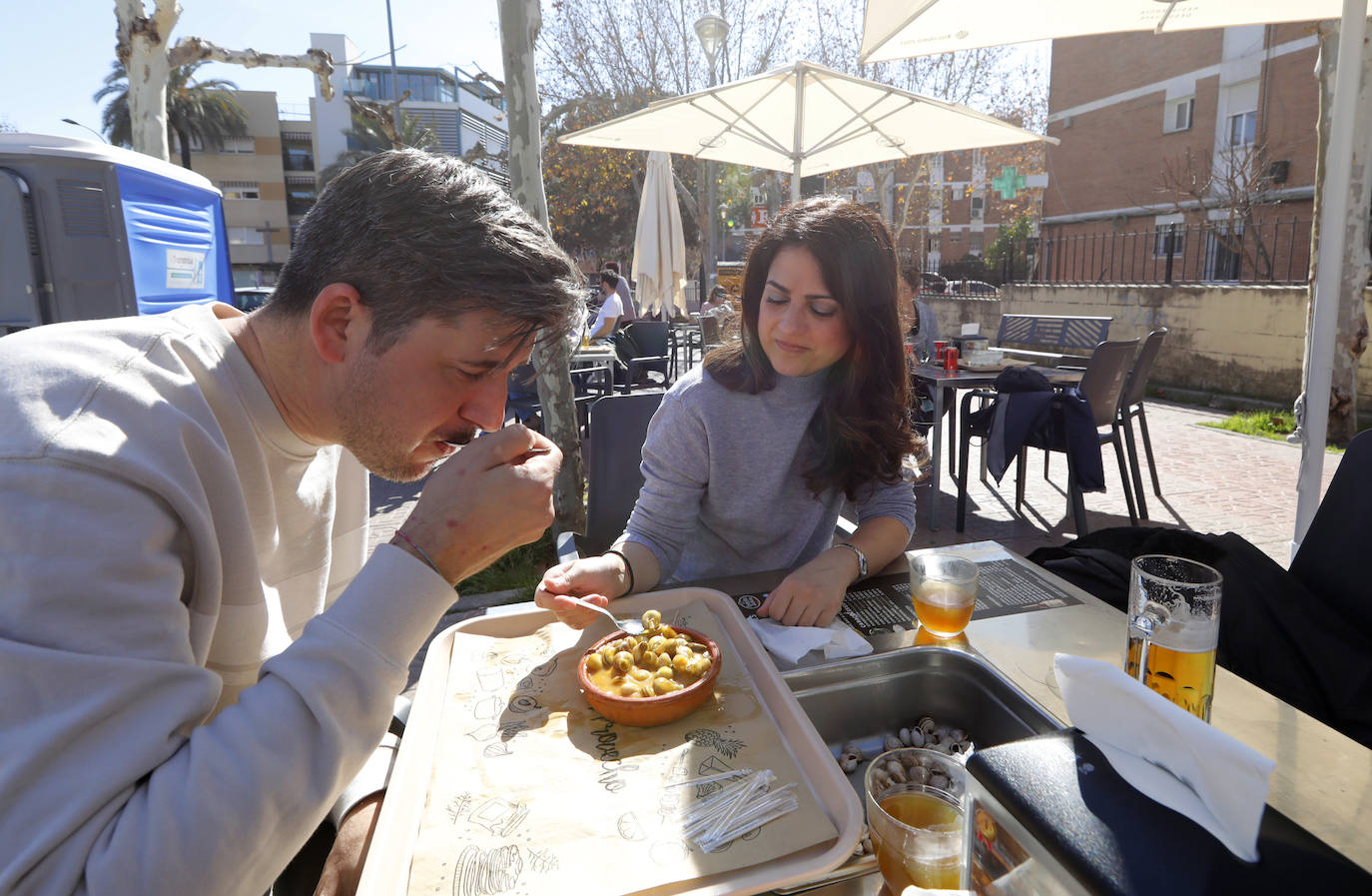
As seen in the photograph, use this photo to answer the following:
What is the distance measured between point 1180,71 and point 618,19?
15.5 metres

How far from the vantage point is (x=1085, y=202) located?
24.1 metres

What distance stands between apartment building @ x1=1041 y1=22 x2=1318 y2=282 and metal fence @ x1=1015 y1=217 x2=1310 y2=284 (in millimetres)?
68

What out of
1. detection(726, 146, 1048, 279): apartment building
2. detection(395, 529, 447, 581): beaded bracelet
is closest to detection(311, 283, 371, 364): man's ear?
detection(395, 529, 447, 581): beaded bracelet

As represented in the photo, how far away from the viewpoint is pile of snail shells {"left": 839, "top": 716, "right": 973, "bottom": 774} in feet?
3.97

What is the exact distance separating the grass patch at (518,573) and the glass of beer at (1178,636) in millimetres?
3269

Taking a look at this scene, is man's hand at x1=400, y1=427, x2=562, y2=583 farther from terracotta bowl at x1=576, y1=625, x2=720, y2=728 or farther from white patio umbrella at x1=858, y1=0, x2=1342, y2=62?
white patio umbrella at x1=858, y1=0, x2=1342, y2=62

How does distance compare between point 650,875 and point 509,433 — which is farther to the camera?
point 509,433

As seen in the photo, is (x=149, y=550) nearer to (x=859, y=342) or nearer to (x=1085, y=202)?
(x=859, y=342)

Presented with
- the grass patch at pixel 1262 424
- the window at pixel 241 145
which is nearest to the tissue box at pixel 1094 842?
the grass patch at pixel 1262 424

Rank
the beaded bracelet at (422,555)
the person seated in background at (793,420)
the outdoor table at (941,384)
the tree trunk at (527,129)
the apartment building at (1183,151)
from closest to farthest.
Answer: the beaded bracelet at (422,555) < the person seated in background at (793,420) < the tree trunk at (527,129) < the outdoor table at (941,384) < the apartment building at (1183,151)

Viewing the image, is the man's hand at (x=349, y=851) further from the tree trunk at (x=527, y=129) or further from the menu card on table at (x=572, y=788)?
the tree trunk at (x=527, y=129)

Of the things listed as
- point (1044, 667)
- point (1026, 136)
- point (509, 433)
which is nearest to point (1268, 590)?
point (1044, 667)

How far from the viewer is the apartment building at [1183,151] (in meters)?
15.1

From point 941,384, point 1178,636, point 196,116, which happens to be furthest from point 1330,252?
point 196,116
